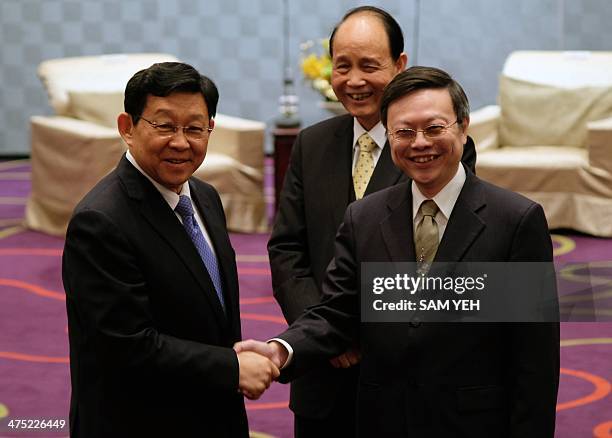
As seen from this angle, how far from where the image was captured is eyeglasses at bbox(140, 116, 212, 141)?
8.20 feet

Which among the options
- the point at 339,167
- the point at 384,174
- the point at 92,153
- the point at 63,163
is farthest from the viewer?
the point at 63,163

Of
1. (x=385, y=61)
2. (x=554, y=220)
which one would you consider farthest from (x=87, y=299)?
(x=554, y=220)

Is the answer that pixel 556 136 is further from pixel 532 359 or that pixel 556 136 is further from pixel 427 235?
pixel 532 359

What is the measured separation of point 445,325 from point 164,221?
2.25 feet

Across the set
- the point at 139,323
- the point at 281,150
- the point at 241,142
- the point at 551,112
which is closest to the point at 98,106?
the point at 241,142

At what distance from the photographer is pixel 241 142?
7660 mm

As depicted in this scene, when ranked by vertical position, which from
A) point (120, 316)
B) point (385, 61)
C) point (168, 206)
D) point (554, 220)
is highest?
point (385, 61)

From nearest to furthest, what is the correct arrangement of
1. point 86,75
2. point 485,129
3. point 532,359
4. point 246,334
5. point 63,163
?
point 532,359, point 246,334, point 63,163, point 485,129, point 86,75

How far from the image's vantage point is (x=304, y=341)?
8.90ft

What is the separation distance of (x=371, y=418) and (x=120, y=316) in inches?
24.7

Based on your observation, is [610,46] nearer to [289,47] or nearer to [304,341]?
[289,47]

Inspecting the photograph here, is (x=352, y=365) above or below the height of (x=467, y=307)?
below

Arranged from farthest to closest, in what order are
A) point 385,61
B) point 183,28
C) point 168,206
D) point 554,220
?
point 183,28
point 554,220
point 385,61
point 168,206

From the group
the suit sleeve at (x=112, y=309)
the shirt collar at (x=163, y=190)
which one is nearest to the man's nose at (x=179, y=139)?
the shirt collar at (x=163, y=190)
